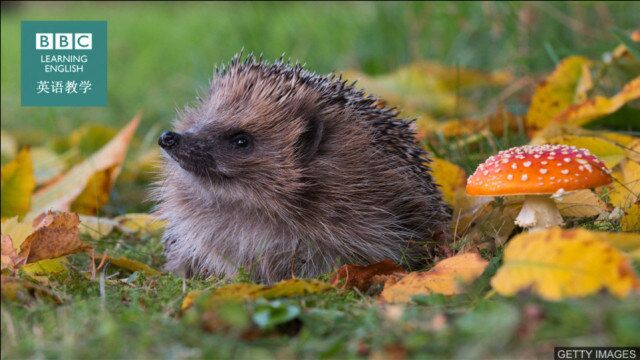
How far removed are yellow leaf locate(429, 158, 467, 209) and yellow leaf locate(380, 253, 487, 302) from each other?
1559 mm

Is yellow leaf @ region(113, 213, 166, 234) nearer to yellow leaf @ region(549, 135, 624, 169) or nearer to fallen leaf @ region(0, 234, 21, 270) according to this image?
fallen leaf @ region(0, 234, 21, 270)

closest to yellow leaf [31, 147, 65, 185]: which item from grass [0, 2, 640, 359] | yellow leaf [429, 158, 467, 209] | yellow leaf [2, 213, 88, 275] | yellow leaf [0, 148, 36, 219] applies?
grass [0, 2, 640, 359]

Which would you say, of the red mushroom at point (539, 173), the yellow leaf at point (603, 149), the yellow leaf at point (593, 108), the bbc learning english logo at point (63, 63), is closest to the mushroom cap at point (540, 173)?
the red mushroom at point (539, 173)

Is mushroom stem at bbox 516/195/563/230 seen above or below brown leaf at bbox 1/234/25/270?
above

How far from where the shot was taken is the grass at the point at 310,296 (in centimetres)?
241

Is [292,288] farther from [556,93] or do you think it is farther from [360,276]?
[556,93]

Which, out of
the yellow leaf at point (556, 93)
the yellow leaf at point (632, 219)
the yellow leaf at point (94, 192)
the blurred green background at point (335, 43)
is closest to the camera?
the yellow leaf at point (632, 219)

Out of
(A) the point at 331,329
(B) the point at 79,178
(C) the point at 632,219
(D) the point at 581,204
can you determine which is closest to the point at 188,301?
(A) the point at 331,329

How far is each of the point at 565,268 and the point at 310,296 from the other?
3.30 feet

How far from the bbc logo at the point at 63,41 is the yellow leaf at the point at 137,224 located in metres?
1.15

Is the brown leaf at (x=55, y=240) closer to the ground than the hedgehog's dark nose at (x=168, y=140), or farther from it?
closer to the ground

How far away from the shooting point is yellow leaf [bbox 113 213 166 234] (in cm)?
501

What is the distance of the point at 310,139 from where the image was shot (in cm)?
402

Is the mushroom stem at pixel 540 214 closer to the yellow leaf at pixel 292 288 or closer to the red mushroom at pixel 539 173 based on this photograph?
the red mushroom at pixel 539 173
